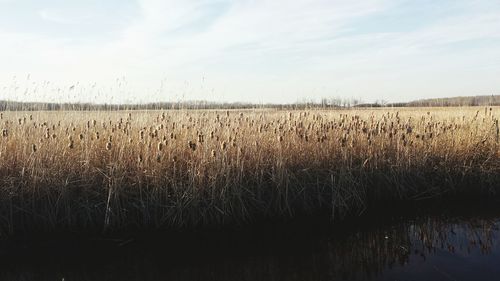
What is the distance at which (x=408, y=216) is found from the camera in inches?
237

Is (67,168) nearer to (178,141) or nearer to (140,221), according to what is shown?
(140,221)

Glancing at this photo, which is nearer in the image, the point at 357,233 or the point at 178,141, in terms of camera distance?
the point at 357,233

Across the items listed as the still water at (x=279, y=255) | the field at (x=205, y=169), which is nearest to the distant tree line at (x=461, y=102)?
the field at (x=205, y=169)

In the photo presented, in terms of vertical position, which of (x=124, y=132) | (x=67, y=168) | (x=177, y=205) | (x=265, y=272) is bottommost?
(x=265, y=272)

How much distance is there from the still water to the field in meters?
0.37

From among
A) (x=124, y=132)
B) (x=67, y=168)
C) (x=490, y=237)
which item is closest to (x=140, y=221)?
(x=67, y=168)

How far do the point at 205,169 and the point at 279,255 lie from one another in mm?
1620

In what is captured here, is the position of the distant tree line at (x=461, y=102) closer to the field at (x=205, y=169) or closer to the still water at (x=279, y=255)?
the field at (x=205, y=169)

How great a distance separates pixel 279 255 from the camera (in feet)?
15.6

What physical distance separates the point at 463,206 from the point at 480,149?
182 centimetres

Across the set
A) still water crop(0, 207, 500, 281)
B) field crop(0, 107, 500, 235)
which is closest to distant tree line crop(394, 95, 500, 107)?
field crop(0, 107, 500, 235)

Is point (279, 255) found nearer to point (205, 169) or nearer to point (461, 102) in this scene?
point (205, 169)

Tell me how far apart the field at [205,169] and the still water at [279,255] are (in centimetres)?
37

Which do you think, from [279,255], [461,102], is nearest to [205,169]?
[279,255]
